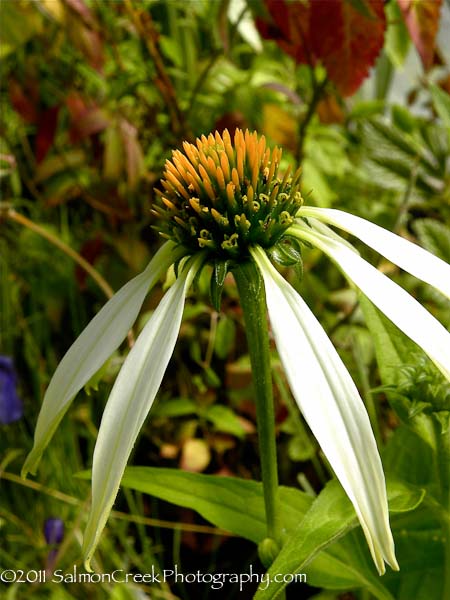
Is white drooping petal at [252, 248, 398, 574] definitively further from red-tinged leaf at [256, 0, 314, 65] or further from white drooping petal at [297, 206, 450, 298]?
red-tinged leaf at [256, 0, 314, 65]

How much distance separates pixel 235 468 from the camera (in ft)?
3.03

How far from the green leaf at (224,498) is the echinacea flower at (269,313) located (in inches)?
3.6

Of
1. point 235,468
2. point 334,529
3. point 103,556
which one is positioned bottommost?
point 103,556

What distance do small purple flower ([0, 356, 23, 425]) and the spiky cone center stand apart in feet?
1.79

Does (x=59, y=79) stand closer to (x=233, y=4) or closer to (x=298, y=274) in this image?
(x=233, y=4)

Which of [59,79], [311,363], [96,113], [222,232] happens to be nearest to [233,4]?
[96,113]

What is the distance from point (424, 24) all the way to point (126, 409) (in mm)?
438

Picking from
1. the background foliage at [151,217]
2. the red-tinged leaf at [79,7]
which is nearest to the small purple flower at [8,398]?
the background foliage at [151,217]

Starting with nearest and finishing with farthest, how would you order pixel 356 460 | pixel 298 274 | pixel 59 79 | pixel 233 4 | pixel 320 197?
pixel 356 460 → pixel 298 274 → pixel 233 4 → pixel 320 197 → pixel 59 79

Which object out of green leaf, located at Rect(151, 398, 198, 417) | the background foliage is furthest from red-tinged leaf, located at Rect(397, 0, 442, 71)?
green leaf, located at Rect(151, 398, 198, 417)

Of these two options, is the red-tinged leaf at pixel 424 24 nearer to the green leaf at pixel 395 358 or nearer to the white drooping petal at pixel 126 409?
the green leaf at pixel 395 358

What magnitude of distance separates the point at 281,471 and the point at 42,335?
1.31 ft

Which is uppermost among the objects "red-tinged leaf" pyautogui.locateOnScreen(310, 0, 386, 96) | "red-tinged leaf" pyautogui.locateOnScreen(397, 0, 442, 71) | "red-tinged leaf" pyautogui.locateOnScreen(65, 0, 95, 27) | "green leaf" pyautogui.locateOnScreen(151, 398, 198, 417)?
"red-tinged leaf" pyautogui.locateOnScreen(397, 0, 442, 71)

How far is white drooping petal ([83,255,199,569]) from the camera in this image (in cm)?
29
